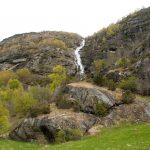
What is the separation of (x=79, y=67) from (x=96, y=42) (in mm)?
44590

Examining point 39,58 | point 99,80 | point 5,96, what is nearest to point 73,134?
point 99,80

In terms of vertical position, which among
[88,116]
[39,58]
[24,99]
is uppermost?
[39,58]

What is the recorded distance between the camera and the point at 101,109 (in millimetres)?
53875

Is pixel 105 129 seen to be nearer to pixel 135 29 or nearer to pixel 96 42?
pixel 135 29

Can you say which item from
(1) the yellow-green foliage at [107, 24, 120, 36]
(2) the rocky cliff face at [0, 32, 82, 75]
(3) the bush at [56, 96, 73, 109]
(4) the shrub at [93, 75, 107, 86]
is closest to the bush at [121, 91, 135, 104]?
(4) the shrub at [93, 75, 107, 86]

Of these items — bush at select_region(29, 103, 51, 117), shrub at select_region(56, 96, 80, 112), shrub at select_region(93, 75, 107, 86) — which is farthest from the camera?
shrub at select_region(93, 75, 107, 86)

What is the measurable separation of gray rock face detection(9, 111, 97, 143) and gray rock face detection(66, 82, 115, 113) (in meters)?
2.28

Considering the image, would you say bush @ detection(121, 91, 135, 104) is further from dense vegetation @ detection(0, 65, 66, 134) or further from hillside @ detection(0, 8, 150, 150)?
dense vegetation @ detection(0, 65, 66, 134)

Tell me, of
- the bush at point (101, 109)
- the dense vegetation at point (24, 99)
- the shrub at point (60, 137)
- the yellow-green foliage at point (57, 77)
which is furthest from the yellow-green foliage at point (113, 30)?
the shrub at point (60, 137)

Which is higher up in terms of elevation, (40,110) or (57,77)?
(40,110)

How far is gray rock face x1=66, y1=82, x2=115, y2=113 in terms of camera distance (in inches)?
2189

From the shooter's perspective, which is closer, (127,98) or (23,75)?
(127,98)

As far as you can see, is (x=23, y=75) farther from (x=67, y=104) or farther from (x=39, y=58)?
(x=67, y=104)

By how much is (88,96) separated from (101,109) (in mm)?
4037
